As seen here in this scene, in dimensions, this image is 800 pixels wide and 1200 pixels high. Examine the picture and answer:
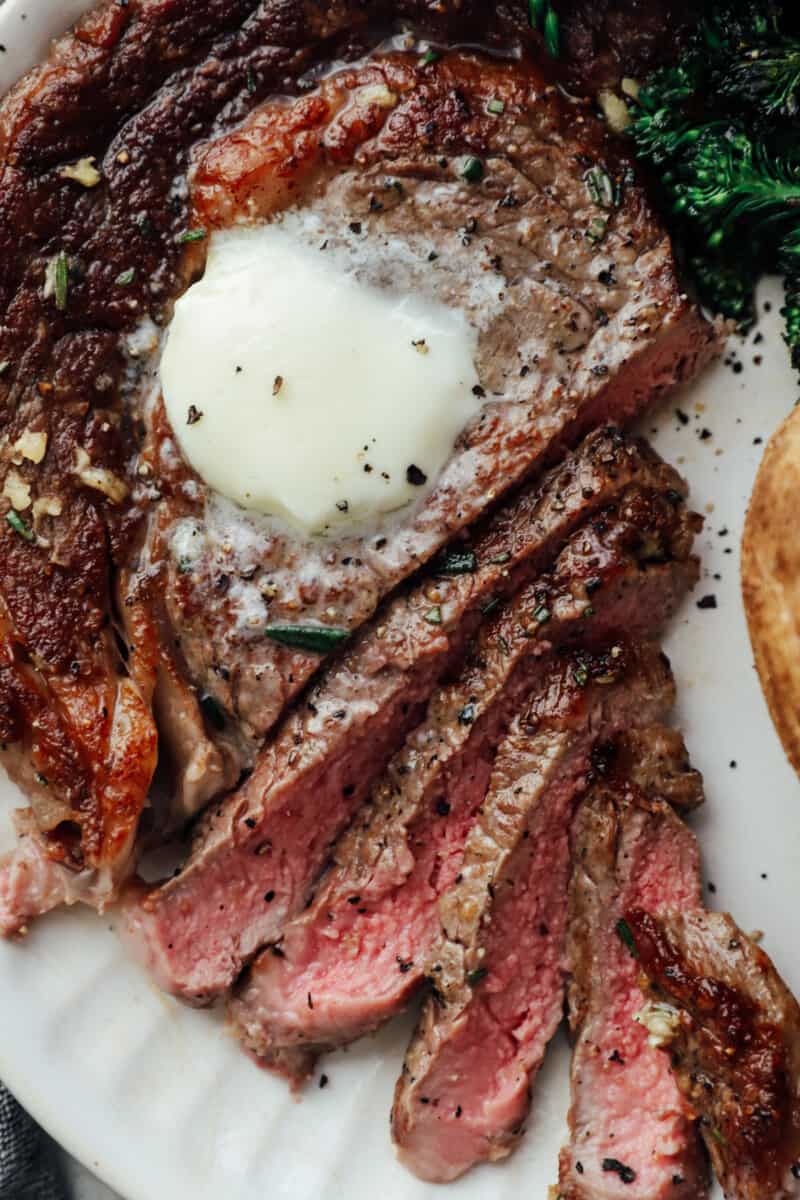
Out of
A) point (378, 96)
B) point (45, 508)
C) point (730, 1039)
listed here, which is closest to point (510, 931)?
point (730, 1039)

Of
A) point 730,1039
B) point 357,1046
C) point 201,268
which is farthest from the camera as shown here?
point 357,1046

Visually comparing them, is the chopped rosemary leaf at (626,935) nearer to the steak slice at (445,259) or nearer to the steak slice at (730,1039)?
the steak slice at (730,1039)

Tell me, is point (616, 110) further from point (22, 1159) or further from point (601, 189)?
point (22, 1159)

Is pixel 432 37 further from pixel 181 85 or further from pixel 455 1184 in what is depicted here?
pixel 455 1184

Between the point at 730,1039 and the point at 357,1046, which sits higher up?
the point at 730,1039

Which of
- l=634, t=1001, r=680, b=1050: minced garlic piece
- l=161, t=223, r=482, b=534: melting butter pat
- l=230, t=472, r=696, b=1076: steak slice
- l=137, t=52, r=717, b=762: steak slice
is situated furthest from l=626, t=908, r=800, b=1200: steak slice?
l=161, t=223, r=482, b=534: melting butter pat

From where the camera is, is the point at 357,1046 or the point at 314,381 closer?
the point at 314,381

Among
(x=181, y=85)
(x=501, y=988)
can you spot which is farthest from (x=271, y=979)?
(x=181, y=85)
